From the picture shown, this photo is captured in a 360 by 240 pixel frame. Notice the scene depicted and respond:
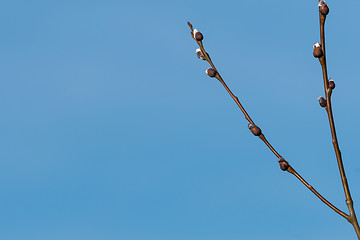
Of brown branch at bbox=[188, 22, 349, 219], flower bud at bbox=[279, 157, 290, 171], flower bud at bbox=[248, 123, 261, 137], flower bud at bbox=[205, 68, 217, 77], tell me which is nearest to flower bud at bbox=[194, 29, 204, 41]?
brown branch at bbox=[188, 22, 349, 219]

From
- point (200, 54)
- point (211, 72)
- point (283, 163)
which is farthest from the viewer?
point (200, 54)

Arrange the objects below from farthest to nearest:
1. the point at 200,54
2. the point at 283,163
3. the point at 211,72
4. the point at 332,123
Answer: the point at 200,54 → the point at 211,72 → the point at 283,163 → the point at 332,123

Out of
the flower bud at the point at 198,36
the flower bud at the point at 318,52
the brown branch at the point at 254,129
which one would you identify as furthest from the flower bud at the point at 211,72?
the flower bud at the point at 318,52

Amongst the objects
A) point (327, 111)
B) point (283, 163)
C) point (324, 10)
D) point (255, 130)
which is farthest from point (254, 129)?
point (324, 10)

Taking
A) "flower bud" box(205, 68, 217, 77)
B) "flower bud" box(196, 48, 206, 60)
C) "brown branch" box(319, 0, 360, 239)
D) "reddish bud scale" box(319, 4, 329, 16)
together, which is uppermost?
"flower bud" box(196, 48, 206, 60)

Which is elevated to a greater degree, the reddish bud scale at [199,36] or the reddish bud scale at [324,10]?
the reddish bud scale at [199,36]

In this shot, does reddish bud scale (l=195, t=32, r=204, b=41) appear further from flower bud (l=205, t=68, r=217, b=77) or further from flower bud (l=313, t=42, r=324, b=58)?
flower bud (l=313, t=42, r=324, b=58)

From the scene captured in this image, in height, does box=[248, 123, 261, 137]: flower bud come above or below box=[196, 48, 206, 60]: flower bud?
below

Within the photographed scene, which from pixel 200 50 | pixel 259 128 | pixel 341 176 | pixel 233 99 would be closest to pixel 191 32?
pixel 200 50

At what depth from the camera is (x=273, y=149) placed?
2135 mm

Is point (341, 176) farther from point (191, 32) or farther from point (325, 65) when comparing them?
point (191, 32)

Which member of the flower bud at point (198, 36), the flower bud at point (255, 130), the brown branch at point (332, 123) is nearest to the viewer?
the brown branch at point (332, 123)

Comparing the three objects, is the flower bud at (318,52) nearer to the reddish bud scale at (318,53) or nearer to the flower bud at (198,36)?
the reddish bud scale at (318,53)

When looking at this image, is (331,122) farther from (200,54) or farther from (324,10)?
(200,54)
